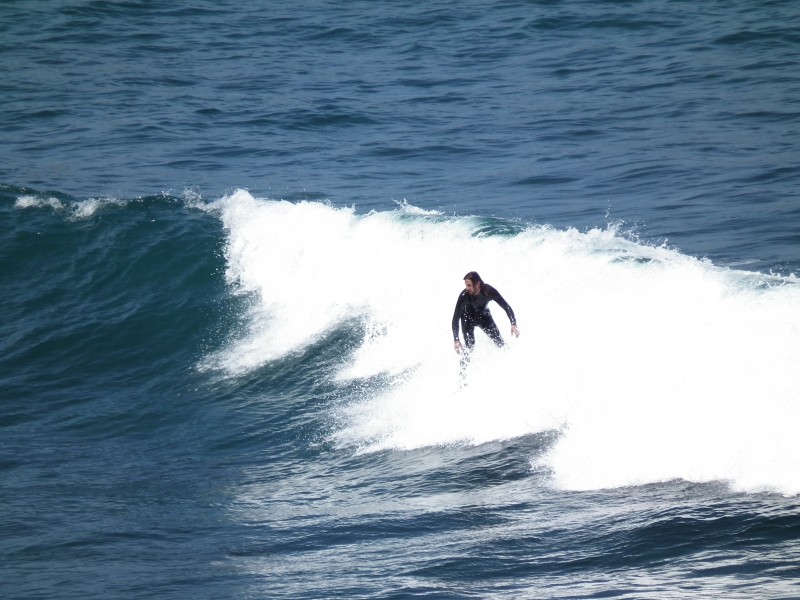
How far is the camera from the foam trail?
9797 mm

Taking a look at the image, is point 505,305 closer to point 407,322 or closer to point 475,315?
point 475,315

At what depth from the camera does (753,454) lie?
30.2ft

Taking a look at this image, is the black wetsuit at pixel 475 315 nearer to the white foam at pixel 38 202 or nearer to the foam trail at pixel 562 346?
the foam trail at pixel 562 346

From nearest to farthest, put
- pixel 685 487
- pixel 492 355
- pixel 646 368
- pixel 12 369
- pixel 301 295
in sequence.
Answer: pixel 685 487, pixel 646 368, pixel 492 355, pixel 12 369, pixel 301 295

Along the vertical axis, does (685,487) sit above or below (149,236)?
below

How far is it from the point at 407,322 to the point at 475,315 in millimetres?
2995

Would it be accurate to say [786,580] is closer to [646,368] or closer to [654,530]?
[654,530]

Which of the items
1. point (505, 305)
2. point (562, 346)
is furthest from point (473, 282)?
point (562, 346)

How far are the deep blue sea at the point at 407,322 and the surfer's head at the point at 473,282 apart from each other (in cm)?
108

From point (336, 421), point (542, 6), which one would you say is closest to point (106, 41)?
point (542, 6)

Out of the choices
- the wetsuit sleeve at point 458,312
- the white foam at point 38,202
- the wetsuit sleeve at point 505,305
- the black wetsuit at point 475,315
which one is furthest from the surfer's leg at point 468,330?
the white foam at point 38,202

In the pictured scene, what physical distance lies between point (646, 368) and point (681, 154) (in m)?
11.4

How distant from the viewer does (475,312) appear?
12414 mm

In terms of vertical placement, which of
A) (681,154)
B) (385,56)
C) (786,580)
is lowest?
(786,580)
